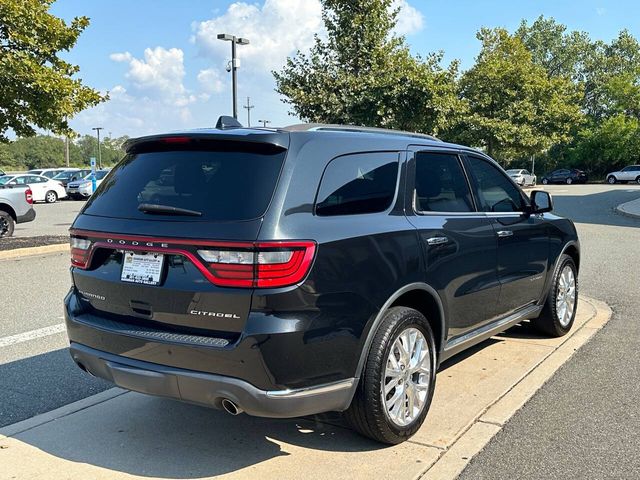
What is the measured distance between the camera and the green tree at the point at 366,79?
21.9 meters

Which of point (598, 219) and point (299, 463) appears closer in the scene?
point (299, 463)

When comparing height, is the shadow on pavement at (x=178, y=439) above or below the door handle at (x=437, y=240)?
below

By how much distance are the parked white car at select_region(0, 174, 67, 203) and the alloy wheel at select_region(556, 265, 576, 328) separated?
93.7ft

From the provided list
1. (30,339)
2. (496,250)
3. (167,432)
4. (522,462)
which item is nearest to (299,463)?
(167,432)

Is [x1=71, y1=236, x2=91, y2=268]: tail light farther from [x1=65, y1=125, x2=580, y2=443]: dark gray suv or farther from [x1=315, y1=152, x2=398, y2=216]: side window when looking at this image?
[x1=315, y1=152, x2=398, y2=216]: side window

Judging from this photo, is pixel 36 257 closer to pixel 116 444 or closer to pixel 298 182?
pixel 116 444

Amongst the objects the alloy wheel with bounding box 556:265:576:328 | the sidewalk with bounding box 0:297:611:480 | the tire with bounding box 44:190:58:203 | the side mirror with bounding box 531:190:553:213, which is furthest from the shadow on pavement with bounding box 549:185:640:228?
the tire with bounding box 44:190:58:203

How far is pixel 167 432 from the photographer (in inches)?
147

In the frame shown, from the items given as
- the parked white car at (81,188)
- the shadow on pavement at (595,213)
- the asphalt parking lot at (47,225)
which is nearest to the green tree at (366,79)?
the shadow on pavement at (595,213)

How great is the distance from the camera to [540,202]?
5.22m

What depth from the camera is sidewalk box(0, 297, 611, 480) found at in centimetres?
324

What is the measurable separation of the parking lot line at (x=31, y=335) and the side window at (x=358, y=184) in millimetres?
3912

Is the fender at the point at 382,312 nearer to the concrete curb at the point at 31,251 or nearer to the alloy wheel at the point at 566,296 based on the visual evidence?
the alloy wheel at the point at 566,296

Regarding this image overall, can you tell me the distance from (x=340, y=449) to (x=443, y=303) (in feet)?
3.61
